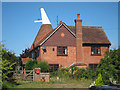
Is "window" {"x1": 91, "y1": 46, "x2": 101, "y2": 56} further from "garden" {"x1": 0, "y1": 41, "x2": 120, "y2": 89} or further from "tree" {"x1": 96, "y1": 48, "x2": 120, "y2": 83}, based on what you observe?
"tree" {"x1": 96, "y1": 48, "x2": 120, "y2": 83}

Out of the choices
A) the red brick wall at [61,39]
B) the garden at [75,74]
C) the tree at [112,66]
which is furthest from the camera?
the red brick wall at [61,39]

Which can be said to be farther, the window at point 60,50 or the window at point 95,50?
the window at point 95,50

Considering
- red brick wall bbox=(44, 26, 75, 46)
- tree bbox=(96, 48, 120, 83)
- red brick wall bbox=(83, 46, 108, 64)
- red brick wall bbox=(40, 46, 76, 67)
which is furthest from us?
red brick wall bbox=(83, 46, 108, 64)

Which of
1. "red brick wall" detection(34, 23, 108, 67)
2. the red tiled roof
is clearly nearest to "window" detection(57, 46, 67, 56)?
"red brick wall" detection(34, 23, 108, 67)

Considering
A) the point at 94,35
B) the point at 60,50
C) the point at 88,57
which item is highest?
the point at 94,35

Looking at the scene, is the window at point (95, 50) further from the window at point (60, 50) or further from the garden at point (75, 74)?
the garden at point (75, 74)

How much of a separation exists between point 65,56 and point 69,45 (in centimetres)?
184

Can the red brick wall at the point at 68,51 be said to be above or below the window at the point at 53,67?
above

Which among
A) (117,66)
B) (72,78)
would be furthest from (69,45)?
(117,66)

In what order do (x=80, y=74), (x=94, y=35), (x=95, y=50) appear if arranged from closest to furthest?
(x=80, y=74) → (x=95, y=50) → (x=94, y=35)

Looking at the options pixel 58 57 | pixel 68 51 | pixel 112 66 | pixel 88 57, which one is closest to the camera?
pixel 112 66

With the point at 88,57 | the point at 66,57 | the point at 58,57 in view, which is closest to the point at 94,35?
the point at 88,57

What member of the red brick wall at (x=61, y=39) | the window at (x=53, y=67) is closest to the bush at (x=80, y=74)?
the window at (x=53, y=67)

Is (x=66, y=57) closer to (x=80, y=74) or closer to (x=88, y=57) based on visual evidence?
(x=88, y=57)
